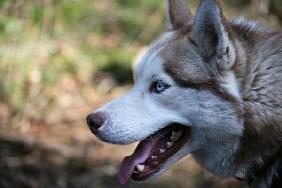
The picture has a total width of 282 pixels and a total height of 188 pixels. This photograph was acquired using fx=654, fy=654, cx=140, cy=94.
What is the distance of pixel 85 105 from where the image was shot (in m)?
6.73

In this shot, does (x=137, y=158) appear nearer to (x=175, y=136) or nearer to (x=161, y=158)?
(x=161, y=158)

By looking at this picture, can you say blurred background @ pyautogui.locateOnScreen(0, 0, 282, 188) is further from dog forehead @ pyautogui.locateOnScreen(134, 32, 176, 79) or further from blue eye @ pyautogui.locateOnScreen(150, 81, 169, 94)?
blue eye @ pyautogui.locateOnScreen(150, 81, 169, 94)

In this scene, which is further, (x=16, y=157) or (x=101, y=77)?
(x=101, y=77)

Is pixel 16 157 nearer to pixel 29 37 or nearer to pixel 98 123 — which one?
pixel 29 37

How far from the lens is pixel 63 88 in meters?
6.75

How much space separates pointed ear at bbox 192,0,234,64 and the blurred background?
142cm

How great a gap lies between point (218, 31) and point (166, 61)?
41cm

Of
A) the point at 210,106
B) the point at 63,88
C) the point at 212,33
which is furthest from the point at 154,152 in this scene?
the point at 63,88

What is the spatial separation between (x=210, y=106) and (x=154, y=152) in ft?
1.60

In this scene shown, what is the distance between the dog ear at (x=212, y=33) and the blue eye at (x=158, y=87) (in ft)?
0.96

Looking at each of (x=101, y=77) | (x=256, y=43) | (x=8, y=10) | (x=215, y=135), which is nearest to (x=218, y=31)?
(x=256, y=43)

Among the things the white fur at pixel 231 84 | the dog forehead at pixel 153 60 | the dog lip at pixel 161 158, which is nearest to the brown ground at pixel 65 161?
the dog lip at pixel 161 158

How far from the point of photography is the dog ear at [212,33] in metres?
3.54

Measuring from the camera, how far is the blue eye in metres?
3.80
